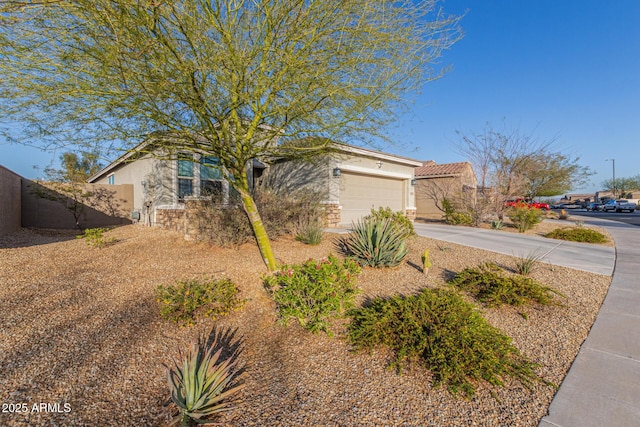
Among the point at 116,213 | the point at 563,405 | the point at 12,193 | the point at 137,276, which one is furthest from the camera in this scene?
the point at 116,213

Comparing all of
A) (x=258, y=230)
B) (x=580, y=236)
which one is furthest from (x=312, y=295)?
(x=580, y=236)

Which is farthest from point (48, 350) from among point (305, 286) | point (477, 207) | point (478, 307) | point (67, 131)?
point (477, 207)

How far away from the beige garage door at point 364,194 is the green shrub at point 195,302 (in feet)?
27.9

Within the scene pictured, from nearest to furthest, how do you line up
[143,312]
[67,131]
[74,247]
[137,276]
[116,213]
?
[143,312] → [67,131] → [137,276] → [74,247] → [116,213]

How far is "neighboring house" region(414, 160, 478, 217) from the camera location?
18.4m

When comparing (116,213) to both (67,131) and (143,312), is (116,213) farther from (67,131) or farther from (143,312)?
(143,312)

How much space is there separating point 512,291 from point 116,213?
16065 millimetres

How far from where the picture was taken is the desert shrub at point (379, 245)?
19.3 ft

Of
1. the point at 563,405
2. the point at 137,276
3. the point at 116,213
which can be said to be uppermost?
the point at 116,213

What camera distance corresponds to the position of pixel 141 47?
358 centimetres

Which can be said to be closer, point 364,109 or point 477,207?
point 364,109

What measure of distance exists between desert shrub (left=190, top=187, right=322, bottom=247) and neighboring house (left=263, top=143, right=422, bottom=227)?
2263 mm

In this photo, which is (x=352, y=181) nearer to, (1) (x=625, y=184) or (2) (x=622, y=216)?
(2) (x=622, y=216)

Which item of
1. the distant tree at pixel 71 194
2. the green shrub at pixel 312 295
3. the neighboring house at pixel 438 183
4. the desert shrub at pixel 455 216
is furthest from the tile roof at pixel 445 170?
the distant tree at pixel 71 194
